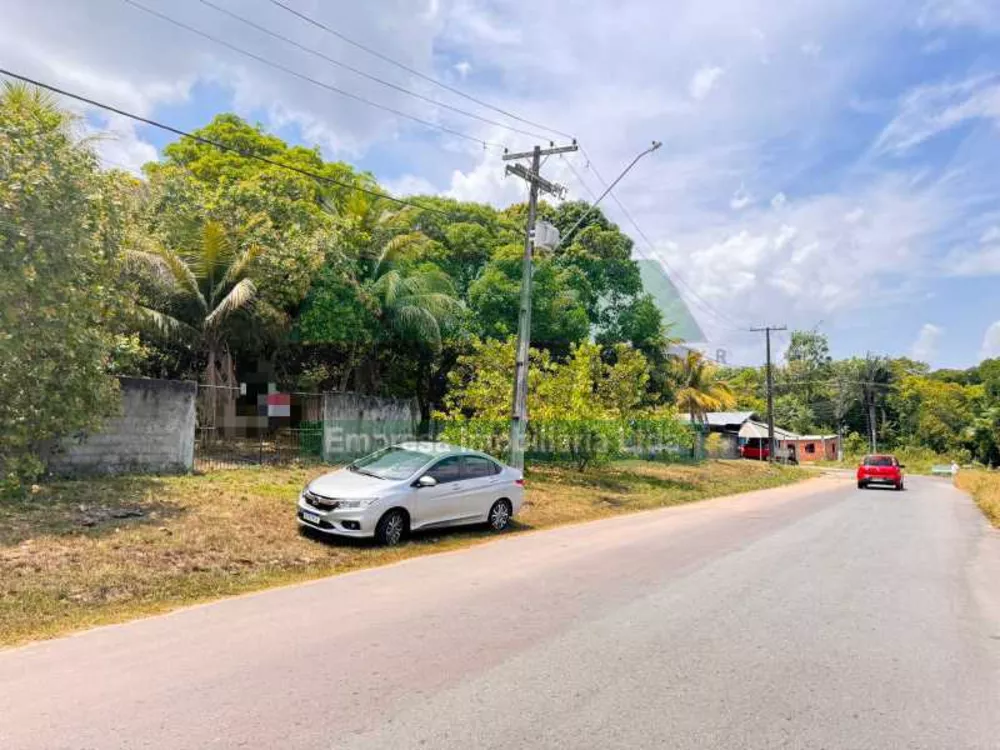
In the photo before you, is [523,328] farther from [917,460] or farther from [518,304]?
[917,460]

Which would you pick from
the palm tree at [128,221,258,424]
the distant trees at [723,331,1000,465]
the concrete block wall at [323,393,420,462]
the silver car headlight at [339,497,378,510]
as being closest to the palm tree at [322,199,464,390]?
the concrete block wall at [323,393,420,462]

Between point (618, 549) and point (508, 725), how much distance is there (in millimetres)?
6807

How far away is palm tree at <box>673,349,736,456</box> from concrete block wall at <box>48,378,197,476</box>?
32.1 m

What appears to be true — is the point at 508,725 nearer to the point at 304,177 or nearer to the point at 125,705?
the point at 125,705

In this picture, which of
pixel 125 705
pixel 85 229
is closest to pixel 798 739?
pixel 125 705

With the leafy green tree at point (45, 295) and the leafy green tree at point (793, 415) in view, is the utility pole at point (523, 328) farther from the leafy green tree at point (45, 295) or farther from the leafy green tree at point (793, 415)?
the leafy green tree at point (793, 415)

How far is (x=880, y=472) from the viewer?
29234 mm

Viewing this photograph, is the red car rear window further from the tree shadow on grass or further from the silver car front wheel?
the tree shadow on grass

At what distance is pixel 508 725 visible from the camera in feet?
12.9

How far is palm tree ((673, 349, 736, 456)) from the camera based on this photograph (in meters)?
41.4

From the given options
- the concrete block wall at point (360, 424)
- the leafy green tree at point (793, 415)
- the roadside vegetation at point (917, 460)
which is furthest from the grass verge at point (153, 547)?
the leafy green tree at point (793, 415)

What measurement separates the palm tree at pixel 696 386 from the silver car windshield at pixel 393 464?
3167 centimetres

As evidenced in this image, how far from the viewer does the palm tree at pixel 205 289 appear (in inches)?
667

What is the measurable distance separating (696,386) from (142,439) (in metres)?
35.7
